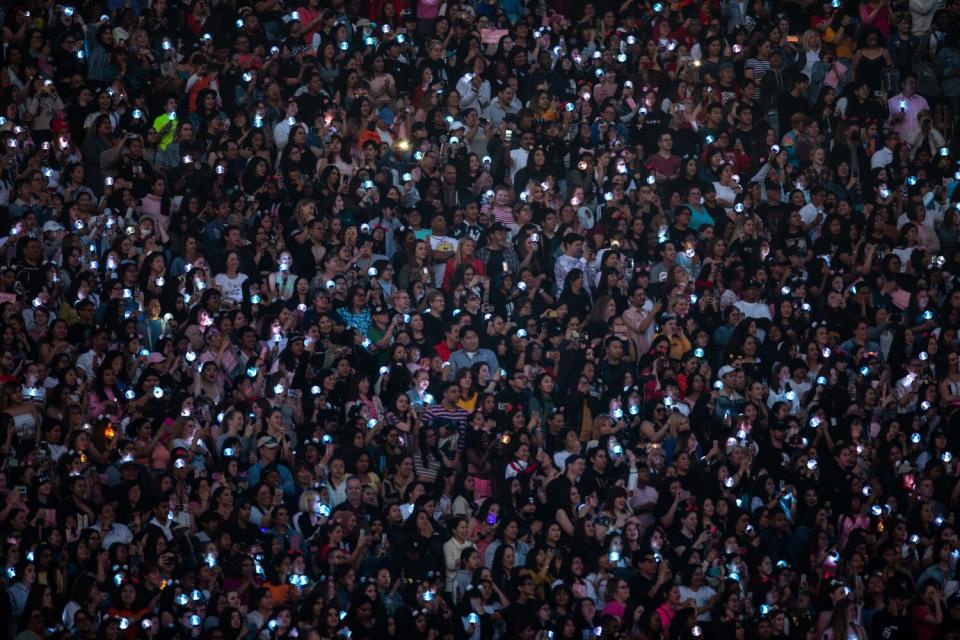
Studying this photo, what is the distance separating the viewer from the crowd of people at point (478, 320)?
14.3 m

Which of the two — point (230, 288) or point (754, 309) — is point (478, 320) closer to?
point (230, 288)

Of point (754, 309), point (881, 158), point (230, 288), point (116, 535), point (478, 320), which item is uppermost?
point (881, 158)

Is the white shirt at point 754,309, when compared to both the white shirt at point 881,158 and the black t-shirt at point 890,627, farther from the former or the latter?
the black t-shirt at point 890,627

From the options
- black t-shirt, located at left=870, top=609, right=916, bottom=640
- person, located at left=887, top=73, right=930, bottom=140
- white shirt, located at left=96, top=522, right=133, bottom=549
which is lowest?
black t-shirt, located at left=870, top=609, right=916, bottom=640

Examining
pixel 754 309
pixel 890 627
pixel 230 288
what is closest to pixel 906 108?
pixel 754 309

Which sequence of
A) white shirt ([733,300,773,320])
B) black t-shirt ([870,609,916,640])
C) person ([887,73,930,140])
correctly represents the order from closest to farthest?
black t-shirt ([870,609,916,640]) → white shirt ([733,300,773,320]) → person ([887,73,930,140])

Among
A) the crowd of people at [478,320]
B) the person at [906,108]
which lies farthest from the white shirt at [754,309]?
the person at [906,108]

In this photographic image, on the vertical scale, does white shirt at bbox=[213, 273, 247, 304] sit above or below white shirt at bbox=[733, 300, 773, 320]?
below

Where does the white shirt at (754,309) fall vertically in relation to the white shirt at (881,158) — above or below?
below

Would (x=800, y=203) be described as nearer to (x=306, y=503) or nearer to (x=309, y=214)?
(x=309, y=214)

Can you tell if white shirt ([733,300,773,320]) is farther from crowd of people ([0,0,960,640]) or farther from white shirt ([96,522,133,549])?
white shirt ([96,522,133,549])

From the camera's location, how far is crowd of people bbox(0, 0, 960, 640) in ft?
47.0

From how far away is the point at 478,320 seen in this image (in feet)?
54.3

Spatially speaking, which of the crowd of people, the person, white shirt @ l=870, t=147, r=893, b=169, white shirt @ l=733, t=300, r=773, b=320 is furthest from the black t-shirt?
the person
